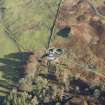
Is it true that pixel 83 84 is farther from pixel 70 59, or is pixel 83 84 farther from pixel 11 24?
pixel 11 24

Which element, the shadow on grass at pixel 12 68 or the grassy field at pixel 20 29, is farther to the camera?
the grassy field at pixel 20 29

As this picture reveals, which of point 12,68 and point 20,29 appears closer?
point 12,68

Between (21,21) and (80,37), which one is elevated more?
(21,21)

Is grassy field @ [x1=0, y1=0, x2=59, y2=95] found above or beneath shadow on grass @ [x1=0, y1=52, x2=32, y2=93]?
above

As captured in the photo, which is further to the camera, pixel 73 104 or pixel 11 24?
pixel 11 24

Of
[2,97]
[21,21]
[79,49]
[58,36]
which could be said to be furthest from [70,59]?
[21,21]

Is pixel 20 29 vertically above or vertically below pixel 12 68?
above

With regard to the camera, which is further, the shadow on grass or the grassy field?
the grassy field

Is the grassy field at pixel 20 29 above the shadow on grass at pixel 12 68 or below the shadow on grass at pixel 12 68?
above
